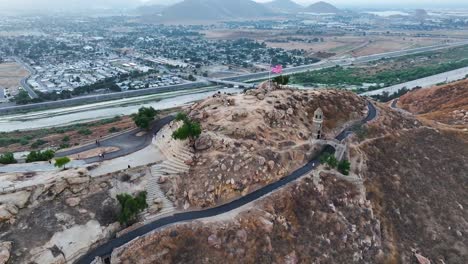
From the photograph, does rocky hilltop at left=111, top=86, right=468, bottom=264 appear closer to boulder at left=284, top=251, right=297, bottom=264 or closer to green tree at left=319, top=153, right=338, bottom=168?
boulder at left=284, top=251, right=297, bottom=264

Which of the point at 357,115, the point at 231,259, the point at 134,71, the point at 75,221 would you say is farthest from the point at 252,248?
→ the point at 134,71

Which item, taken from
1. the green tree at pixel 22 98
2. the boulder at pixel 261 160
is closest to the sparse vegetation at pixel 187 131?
the boulder at pixel 261 160

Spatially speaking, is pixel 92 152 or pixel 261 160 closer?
pixel 261 160

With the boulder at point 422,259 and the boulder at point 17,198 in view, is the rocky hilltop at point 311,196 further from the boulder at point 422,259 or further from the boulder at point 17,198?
the boulder at point 17,198

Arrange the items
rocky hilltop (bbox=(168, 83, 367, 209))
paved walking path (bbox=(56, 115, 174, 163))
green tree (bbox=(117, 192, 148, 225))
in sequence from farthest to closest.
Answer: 1. paved walking path (bbox=(56, 115, 174, 163))
2. rocky hilltop (bbox=(168, 83, 367, 209))
3. green tree (bbox=(117, 192, 148, 225))

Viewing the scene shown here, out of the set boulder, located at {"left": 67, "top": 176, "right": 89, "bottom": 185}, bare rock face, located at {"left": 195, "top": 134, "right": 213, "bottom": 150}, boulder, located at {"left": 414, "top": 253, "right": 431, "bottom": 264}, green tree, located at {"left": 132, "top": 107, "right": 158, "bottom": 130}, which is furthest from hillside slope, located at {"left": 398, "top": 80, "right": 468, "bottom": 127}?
boulder, located at {"left": 67, "top": 176, "right": 89, "bottom": 185}

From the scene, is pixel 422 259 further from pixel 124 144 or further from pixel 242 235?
pixel 124 144

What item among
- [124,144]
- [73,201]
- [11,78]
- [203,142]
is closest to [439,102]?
Answer: [203,142]
